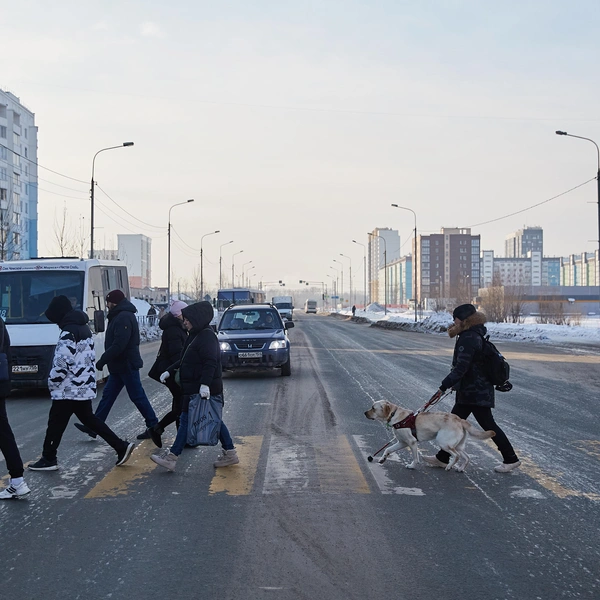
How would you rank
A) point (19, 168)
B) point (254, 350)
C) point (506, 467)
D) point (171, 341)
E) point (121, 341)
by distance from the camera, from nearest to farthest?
1. point (506, 467)
2. point (121, 341)
3. point (171, 341)
4. point (254, 350)
5. point (19, 168)

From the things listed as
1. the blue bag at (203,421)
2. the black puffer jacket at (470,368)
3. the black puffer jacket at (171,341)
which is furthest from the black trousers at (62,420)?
the black puffer jacket at (470,368)

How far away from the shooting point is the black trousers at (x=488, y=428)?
720 cm

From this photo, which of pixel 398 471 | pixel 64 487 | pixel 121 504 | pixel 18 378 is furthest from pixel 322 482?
pixel 18 378

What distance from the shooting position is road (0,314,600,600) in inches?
168

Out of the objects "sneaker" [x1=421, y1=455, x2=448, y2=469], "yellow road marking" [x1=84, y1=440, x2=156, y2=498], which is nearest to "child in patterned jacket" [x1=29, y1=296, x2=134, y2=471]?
"yellow road marking" [x1=84, y1=440, x2=156, y2=498]

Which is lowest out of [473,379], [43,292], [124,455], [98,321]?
[124,455]

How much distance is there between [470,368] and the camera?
729 cm

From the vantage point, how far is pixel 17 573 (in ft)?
14.7

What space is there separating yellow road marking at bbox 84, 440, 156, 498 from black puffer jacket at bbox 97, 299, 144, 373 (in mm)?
1045

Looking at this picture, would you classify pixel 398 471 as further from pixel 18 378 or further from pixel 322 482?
pixel 18 378

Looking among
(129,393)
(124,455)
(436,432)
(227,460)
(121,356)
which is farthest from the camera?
(129,393)

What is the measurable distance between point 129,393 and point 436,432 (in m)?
3.85

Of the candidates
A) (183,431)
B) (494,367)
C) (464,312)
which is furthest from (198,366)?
(494,367)

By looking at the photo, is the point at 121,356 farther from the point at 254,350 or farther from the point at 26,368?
the point at 254,350
